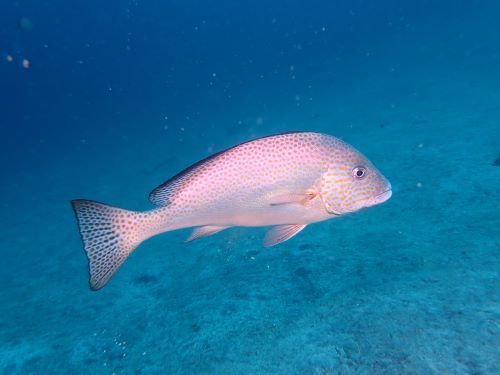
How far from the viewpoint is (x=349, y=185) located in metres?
2.87

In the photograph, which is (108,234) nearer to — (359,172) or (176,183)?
(176,183)

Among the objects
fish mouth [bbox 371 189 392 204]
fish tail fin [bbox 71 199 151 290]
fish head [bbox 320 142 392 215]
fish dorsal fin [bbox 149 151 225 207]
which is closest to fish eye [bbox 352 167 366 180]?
fish head [bbox 320 142 392 215]

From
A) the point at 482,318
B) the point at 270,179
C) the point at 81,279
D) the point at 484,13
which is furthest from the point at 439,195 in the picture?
the point at 484,13

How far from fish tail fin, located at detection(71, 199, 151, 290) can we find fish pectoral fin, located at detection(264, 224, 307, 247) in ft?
3.56

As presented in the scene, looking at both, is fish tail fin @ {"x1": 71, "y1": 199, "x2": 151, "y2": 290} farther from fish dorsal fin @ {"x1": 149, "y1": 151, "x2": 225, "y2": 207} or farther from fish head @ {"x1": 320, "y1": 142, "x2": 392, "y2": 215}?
fish head @ {"x1": 320, "y1": 142, "x2": 392, "y2": 215}

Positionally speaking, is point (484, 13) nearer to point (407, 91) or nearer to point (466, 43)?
point (466, 43)

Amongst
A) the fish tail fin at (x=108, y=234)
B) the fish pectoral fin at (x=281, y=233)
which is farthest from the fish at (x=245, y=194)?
the fish pectoral fin at (x=281, y=233)

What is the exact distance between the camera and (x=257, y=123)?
87.4 feet

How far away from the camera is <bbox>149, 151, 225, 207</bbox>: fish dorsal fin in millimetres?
2754

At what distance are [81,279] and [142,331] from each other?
3.26 metres

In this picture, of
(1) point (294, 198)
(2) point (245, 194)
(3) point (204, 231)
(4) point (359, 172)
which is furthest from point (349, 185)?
(3) point (204, 231)

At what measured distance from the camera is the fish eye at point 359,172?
9.46 ft

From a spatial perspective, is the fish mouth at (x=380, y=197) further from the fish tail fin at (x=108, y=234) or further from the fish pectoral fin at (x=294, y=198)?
the fish tail fin at (x=108, y=234)

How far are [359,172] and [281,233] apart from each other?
0.90 m
